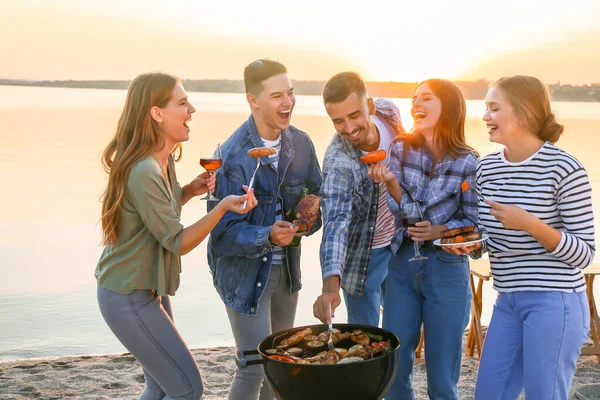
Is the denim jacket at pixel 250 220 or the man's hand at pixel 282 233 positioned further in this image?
the denim jacket at pixel 250 220

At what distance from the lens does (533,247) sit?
3412 mm

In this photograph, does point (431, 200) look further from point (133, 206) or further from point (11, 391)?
point (11, 391)

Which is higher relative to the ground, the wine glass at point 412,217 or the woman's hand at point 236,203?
the woman's hand at point 236,203

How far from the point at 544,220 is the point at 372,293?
1.19 meters

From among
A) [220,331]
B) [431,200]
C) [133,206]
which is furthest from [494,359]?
[220,331]

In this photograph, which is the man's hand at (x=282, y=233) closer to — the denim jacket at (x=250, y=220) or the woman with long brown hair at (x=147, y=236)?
the denim jacket at (x=250, y=220)

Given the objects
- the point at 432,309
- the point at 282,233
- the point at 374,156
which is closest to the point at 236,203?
the point at 282,233

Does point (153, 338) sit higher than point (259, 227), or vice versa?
point (259, 227)

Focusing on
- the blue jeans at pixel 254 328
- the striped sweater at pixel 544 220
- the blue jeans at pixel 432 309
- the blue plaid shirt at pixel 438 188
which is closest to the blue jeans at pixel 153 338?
the blue jeans at pixel 254 328

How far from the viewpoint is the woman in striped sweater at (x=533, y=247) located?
3.29m

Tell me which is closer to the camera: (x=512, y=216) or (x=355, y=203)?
(x=512, y=216)

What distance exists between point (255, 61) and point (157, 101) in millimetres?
647

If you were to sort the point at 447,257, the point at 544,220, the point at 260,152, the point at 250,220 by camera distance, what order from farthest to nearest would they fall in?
the point at 250,220, the point at 260,152, the point at 447,257, the point at 544,220

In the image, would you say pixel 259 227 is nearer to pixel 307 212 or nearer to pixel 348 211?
pixel 307 212
